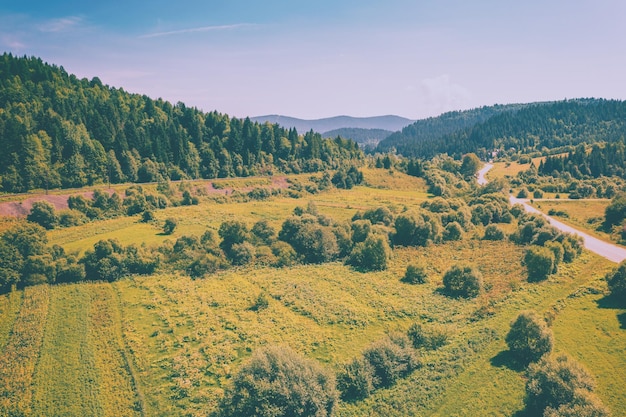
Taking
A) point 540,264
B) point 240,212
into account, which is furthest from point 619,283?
point 240,212

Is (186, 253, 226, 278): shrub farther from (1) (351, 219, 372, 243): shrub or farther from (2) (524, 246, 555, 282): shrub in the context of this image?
(2) (524, 246, 555, 282): shrub

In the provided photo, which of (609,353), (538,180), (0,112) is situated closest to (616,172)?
(538,180)

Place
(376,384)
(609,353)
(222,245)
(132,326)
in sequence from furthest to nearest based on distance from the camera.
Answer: (222,245), (132,326), (609,353), (376,384)

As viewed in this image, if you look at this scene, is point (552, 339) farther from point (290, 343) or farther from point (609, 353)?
point (290, 343)

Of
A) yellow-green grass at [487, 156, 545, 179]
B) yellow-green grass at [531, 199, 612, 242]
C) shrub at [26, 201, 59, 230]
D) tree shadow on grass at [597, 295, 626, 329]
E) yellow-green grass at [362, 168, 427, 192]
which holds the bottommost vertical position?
tree shadow on grass at [597, 295, 626, 329]

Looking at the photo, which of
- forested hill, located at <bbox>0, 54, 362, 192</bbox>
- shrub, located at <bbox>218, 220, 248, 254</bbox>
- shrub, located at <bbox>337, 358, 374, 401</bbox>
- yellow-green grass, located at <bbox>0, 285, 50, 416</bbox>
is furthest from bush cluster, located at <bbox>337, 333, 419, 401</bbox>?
forested hill, located at <bbox>0, 54, 362, 192</bbox>

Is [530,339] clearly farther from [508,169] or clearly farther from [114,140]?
[508,169]
